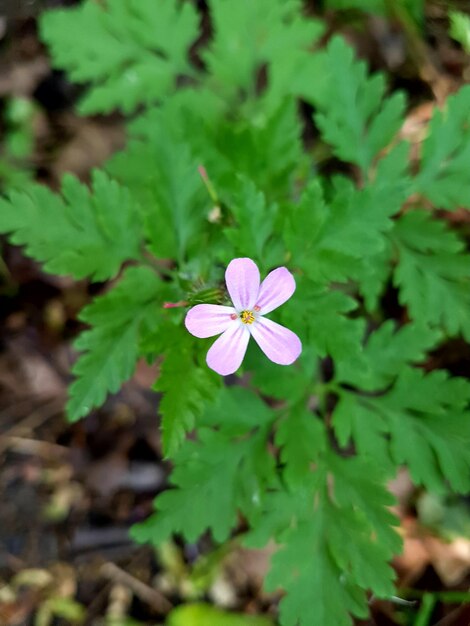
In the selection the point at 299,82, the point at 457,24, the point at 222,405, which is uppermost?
the point at 457,24

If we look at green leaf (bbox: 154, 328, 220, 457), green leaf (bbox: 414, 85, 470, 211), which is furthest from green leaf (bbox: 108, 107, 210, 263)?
green leaf (bbox: 414, 85, 470, 211)

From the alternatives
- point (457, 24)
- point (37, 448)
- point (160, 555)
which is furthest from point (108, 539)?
point (457, 24)

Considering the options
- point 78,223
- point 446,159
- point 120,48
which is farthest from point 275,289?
point 120,48

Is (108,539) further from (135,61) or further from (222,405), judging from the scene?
(135,61)

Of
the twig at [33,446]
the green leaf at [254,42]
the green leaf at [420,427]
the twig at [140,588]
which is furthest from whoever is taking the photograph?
the twig at [33,446]

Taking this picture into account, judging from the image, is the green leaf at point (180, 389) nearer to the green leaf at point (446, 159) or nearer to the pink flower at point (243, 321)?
the pink flower at point (243, 321)

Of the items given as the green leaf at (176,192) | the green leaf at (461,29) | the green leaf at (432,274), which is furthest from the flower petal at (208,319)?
the green leaf at (461,29)

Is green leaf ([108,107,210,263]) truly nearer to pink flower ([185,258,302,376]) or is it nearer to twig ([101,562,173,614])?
pink flower ([185,258,302,376])

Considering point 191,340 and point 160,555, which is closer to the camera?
point 191,340
